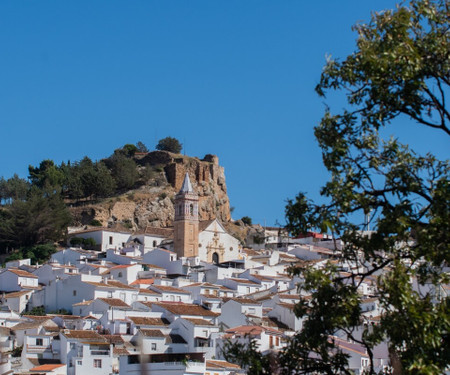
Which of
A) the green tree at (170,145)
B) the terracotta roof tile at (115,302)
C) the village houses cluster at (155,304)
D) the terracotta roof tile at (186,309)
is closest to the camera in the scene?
the village houses cluster at (155,304)

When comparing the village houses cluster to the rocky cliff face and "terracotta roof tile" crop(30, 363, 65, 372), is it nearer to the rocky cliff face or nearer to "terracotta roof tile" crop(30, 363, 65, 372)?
"terracotta roof tile" crop(30, 363, 65, 372)

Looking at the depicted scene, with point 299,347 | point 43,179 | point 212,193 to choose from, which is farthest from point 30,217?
point 299,347

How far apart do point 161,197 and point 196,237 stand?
854 inches

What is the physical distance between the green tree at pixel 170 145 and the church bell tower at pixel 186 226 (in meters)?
37.3

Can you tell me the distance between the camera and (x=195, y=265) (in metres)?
62.5

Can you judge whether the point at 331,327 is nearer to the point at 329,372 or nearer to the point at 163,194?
the point at 329,372

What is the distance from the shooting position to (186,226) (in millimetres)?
69688

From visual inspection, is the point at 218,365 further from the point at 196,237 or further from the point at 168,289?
the point at 196,237

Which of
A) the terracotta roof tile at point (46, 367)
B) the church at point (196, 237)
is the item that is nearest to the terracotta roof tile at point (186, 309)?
the terracotta roof tile at point (46, 367)

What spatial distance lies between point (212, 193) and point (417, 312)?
90.5m

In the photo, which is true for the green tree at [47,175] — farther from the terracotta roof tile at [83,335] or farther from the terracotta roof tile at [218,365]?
the terracotta roof tile at [218,365]

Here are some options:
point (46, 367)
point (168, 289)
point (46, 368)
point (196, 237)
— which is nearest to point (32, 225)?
point (196, 237)

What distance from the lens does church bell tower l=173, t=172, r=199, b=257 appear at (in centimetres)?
6931

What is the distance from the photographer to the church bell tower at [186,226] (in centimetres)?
6931
